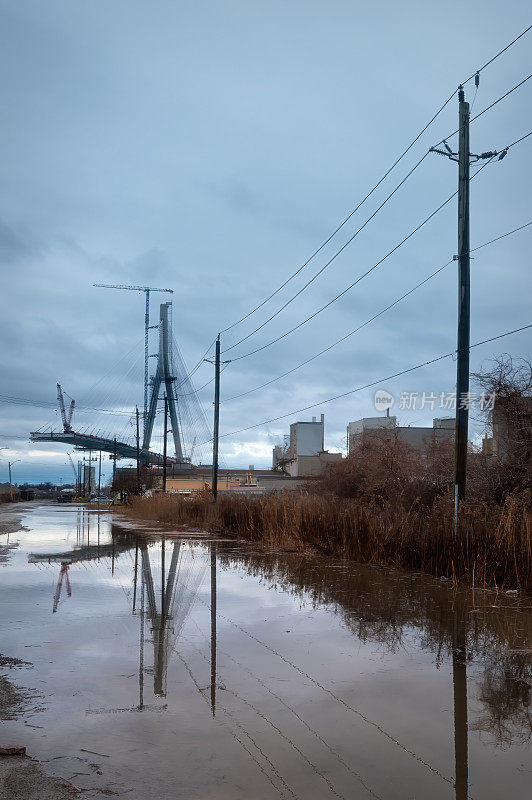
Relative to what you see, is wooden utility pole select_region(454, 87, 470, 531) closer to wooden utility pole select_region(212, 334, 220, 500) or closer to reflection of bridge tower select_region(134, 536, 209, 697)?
reflection of bridge tower select_region(134, 536, 209, 697)

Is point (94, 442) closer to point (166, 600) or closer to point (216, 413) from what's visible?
point (216, 413)

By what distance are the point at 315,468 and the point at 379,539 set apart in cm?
5092

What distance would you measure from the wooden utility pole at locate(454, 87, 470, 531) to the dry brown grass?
3.21 ft

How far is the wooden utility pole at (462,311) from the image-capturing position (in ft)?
51.3

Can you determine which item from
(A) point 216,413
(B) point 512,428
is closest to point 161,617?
(B) point 512,428

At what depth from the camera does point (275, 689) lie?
21.2ft

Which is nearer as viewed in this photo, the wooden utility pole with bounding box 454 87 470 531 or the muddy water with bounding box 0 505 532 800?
the muddy water with bounding box 0 505 532 800

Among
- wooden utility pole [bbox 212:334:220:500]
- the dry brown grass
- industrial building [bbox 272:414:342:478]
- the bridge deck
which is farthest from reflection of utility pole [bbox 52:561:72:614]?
the bridge deck

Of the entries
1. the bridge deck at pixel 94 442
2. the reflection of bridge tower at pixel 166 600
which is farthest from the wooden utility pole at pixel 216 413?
the bridge deck at pixel 94 442

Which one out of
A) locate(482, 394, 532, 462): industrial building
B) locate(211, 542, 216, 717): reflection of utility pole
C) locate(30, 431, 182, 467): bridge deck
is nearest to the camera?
locate(211, 542, 216, 717): reflection of utility pole

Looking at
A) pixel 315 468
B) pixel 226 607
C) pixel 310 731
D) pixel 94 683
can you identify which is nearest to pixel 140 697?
pixel 94 683

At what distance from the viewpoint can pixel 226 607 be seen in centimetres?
1085

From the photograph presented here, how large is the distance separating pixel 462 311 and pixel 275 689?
37.2 feet

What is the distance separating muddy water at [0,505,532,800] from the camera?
178 inches
